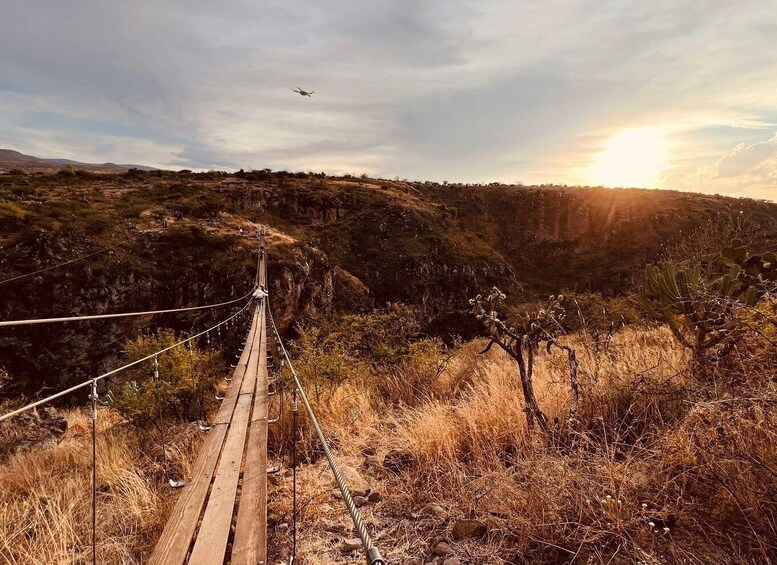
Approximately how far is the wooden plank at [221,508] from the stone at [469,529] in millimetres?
1401

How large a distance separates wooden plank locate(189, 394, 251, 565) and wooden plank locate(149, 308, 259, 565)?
5cm

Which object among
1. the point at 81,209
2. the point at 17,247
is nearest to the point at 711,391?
the point at 17,247

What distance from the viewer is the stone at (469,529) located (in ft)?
7.98

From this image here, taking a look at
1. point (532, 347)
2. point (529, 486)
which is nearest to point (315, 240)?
point (532, 347)

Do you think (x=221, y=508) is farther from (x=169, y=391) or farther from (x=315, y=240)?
(x=315, y=240)

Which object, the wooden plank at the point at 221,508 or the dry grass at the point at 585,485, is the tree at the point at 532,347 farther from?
the wooden plank at the point at 221,508

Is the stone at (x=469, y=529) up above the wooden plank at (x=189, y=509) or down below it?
above

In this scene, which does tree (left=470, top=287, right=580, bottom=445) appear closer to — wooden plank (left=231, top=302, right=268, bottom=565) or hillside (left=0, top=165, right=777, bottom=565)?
hillside (left=0, top=165, right=777, bottom=565)

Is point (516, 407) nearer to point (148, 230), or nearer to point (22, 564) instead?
point (22, 564)

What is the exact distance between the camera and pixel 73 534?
2.87 m

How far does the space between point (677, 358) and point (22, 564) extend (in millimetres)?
5903

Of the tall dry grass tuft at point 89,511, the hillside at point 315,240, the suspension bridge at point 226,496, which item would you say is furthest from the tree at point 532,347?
the hillside at point 315,240

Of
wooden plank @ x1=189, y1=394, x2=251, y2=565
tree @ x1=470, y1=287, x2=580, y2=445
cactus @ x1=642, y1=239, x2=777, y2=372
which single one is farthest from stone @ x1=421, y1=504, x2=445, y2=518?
cactus @ x1=642, y1=239, x2=777, y2=372

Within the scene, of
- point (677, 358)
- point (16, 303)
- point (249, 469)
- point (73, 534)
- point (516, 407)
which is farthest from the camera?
point (16, 303)
